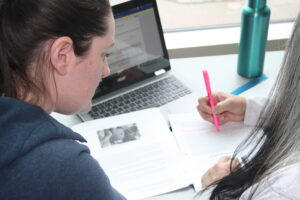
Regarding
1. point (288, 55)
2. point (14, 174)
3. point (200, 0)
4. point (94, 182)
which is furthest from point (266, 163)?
point (200, 0)

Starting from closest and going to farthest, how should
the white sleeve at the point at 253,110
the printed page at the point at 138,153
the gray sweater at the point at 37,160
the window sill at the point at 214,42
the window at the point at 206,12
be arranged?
the gray sweater at the point at 37,160
the printed page at the point at 138,153
the white sleeve at the point at 253,110
the window sill at the point at 214,42
the window at the point at 206,12

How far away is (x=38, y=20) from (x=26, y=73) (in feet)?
0.32

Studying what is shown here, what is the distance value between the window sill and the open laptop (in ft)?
0.68

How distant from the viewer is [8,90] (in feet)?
2.19

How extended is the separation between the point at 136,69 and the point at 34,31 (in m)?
0.51

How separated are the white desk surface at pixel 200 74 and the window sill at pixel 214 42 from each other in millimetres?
81

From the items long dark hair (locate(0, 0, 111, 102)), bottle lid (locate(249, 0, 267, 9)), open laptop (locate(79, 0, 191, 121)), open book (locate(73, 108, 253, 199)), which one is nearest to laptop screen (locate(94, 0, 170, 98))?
open laptop (locate(79, 0, 191, 121))

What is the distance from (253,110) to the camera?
968 millimetres

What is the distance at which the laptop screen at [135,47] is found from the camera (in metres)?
1.04

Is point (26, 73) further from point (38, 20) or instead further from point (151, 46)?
point (151, 46)

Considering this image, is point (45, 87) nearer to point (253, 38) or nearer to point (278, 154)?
point (278, 154)

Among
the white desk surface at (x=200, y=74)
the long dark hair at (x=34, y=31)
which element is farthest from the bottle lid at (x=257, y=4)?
the long dark hair at (x=34, y=31)

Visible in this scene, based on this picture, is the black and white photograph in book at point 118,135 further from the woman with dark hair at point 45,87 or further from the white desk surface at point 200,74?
the woman with dark hair at point 45,87

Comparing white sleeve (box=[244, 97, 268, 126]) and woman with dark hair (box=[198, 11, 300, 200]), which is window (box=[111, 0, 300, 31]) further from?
woman with dark hair (box=[198, 11, 300, 200])
